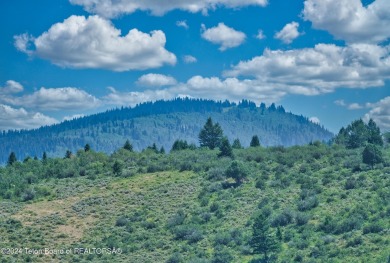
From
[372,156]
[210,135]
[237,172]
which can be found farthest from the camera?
[210,135]

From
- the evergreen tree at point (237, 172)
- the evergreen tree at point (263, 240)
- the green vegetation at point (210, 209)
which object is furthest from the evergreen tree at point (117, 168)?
the evergreen tree at point (263, 240)

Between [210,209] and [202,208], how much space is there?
1.51 metres

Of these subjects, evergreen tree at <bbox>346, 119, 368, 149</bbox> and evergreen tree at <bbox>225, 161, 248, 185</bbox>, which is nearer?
evergreen tree at <bbox>225, 161, 248, 185</bbox>

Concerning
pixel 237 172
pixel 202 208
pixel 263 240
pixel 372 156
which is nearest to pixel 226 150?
pixel 237 172

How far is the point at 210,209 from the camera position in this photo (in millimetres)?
65688

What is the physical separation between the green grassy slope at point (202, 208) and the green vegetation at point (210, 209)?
0.41ft

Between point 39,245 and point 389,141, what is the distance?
9409 cm

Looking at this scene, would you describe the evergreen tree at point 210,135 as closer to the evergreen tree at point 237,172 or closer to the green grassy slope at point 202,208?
the green grassy slope at point 202,208

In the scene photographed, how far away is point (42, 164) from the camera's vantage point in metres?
100

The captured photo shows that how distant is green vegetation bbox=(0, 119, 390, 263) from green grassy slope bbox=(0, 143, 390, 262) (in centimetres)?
12

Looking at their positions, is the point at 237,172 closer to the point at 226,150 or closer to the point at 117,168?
the point at 226,150

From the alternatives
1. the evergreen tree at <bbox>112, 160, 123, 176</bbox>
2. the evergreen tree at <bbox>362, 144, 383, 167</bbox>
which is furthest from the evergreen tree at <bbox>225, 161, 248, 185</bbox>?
the evergreen tree at <bbox>112, 160, 123, 176</bbox>

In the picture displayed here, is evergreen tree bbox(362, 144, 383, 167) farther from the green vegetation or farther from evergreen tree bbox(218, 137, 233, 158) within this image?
evergreen tree bbox(218, 137, 233, 158)

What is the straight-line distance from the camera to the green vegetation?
170 ft
